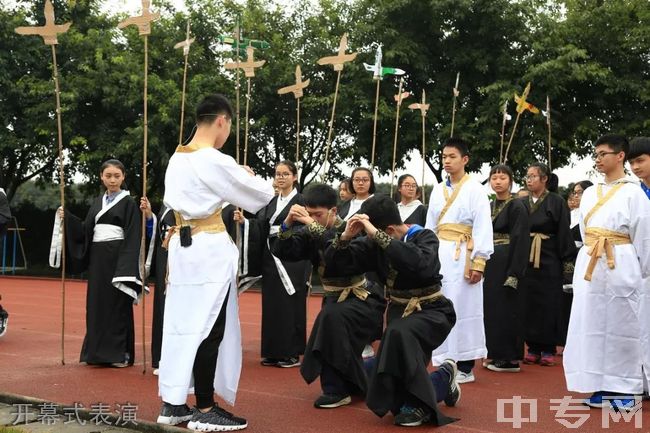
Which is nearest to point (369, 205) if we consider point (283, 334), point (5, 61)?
point (283, 334)

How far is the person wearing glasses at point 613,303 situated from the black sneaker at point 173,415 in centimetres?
257

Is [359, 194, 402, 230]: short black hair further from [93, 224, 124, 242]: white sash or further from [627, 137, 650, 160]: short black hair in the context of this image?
[93, 224, 124, 242]: white sash

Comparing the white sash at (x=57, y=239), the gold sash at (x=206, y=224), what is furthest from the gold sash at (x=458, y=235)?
the white sash at (x=57, y=239)

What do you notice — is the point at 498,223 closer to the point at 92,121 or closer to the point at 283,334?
the point at 283,334

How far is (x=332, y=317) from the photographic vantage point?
17.4ft

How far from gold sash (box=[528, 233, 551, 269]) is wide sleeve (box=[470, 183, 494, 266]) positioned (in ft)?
5.17

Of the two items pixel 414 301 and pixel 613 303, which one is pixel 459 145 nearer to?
pixel 613 303

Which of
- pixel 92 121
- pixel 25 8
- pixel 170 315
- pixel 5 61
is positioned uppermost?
pixel 25 8

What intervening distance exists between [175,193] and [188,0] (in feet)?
55.0

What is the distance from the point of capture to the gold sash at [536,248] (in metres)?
7.75

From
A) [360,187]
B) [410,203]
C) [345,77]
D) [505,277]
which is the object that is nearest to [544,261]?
[505,277]

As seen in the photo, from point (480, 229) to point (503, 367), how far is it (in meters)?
1.47

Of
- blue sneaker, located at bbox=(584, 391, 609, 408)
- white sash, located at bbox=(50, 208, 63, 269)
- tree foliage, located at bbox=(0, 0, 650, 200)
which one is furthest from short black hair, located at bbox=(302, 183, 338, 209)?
tree foliage, located at bbox=(0, 0, 650, 200)

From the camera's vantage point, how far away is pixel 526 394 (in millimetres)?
5984
